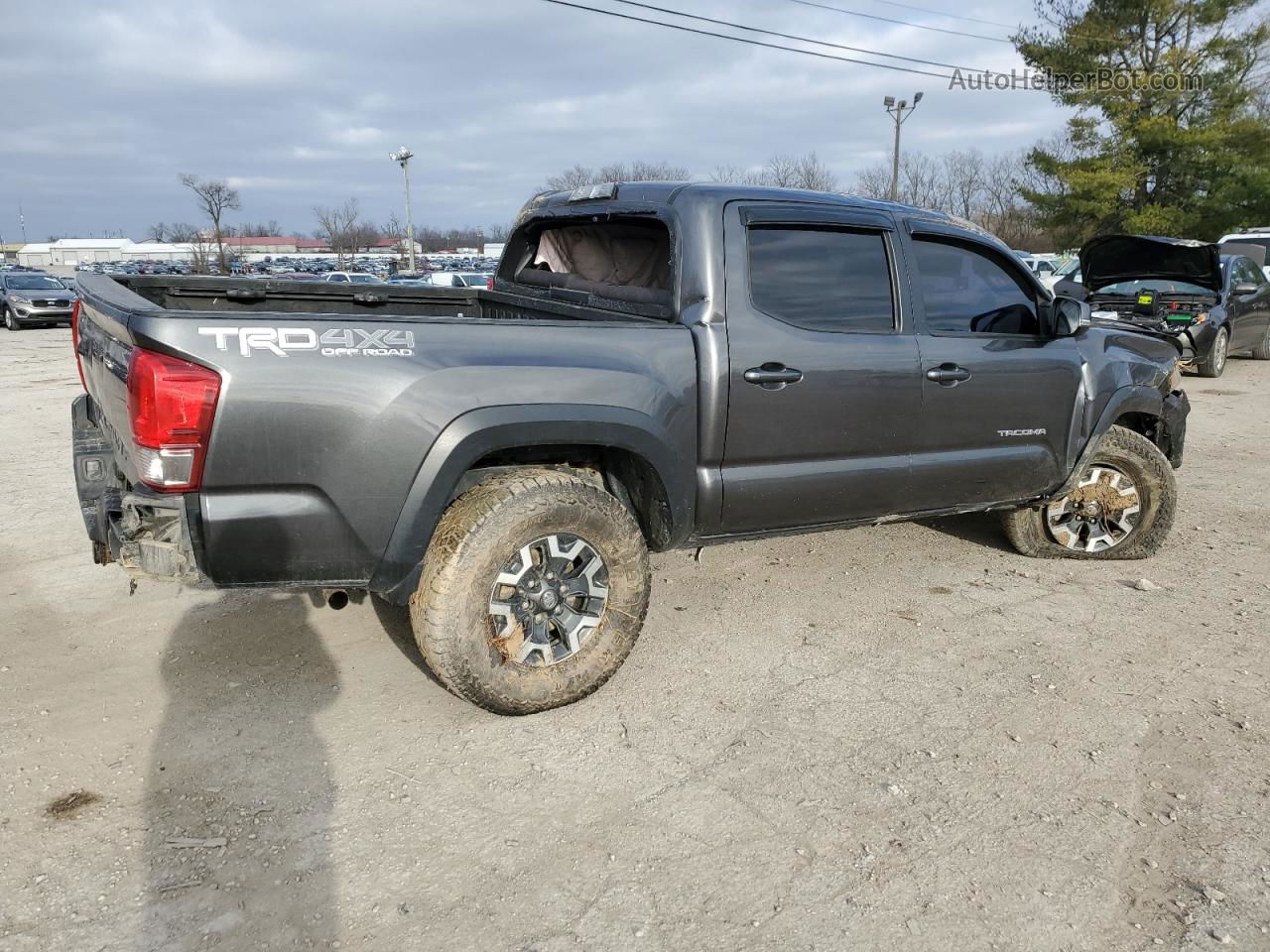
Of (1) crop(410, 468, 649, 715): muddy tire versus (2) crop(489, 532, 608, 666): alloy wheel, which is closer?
(1) crop(410, 468, 649, 715): muddy tire

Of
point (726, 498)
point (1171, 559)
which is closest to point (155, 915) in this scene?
point (726, 498)

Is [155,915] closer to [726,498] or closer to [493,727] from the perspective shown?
[493,727]

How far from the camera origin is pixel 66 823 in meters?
2.76

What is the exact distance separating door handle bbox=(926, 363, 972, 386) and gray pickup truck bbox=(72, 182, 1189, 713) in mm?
14

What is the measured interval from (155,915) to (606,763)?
137 cm

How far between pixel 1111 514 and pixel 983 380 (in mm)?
1537

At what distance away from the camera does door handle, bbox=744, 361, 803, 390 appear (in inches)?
143

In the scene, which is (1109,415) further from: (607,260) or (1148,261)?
(1148,261)

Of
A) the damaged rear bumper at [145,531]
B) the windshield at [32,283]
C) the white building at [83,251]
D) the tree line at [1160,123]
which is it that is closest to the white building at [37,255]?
the white building at [83,251]

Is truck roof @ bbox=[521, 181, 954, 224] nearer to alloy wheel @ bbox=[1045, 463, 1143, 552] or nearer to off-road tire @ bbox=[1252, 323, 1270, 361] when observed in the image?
alloy wheel @ bbox=[1045, 463, 1143, 552]

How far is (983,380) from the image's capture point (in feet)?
14.1

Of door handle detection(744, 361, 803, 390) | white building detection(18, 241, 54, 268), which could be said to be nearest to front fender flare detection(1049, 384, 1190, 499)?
door handle detection(744, 361, 803, 390)

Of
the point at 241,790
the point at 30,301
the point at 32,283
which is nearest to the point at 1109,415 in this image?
the point at 241,790

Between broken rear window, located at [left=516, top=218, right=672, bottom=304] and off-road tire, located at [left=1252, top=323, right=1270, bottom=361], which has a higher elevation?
broken rear window, located at [left=516, top=218, right=672, bottom=304]
